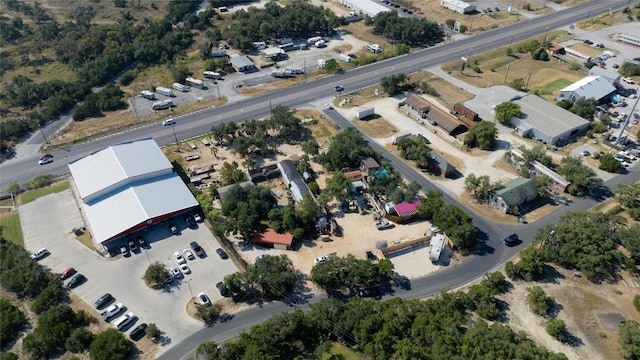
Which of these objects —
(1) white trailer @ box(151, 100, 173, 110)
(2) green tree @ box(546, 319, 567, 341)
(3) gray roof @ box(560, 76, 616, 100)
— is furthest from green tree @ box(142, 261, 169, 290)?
(3) gray roof @ box(560, 76, 616, 100)

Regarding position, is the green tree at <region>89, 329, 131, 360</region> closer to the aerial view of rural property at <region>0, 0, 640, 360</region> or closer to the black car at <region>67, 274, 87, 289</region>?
the aerial view of rural property at <region>0, 0, 640, 360</region>

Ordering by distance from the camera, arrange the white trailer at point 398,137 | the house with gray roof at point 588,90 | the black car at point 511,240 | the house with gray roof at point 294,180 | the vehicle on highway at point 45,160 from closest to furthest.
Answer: the black car at point 511,240 → the house with gray roof at point 294,180 → the vehicle on highway at point 45,160 → the white trailer at point 398,137 → the house with gray roof at point 588,90

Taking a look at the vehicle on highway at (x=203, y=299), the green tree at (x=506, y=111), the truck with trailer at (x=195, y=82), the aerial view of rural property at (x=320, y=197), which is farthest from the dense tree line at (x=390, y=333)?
the truck with trailer at (x=195, y=82)

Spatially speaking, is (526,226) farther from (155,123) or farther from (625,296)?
(155,123)

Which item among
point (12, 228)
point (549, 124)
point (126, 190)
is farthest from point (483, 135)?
point (12, 228)

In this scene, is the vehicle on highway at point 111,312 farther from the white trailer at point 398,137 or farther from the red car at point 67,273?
the white trailer at point 398,137

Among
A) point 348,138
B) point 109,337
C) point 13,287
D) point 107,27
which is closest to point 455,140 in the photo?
point 348,138

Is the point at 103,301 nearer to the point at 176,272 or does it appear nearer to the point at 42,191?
the point at 176,272
